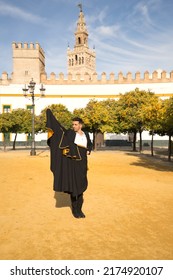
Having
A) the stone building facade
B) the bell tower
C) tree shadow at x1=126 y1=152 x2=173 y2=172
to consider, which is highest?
the bell tower

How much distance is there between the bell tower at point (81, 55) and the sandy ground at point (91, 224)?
63749 mm

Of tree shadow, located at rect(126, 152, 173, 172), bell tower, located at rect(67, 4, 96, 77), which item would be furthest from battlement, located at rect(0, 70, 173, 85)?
bell tower, located at rect(67, 4, 96, 77)

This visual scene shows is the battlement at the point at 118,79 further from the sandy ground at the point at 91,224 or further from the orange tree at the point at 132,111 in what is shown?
the sandy ground at the point at 91,224

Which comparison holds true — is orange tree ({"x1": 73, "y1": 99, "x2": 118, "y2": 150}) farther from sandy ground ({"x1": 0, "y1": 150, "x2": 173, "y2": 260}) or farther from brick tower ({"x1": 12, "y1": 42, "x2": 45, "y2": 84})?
sandy ground ({"x1": 0, "y1": 150, "x2": 173, "y2": 260})

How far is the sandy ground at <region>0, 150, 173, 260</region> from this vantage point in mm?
3984

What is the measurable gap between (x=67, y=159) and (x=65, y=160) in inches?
1.9

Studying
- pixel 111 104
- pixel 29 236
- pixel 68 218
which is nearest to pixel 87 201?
pixel 68 218

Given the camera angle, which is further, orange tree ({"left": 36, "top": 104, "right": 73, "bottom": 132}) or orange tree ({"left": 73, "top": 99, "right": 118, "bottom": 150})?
orange tree ({"left": 36, "top": 104, "right": 73, "bottom": 132})

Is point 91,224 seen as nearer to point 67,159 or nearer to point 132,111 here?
point 67,159

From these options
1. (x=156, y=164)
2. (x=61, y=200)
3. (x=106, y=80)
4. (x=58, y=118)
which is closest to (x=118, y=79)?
(x=106, y=80)

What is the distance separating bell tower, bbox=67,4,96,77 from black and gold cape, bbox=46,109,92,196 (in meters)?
65.1

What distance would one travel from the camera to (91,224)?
5301mm

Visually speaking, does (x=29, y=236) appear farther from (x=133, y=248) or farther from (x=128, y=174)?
(x=128, y=174)

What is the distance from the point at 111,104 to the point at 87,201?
2271cm
